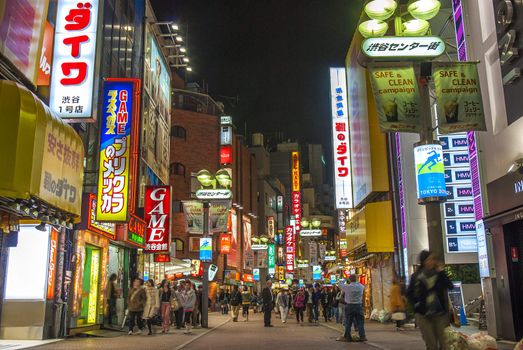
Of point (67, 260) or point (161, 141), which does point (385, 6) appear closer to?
point (67, 260)

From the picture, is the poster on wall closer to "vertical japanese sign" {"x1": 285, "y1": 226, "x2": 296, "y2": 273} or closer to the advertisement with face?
the advertisement with face

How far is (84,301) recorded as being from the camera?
19234mm

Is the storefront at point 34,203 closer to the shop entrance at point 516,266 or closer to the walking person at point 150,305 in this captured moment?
the walking person at point 150,305

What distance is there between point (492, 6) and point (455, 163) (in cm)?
832

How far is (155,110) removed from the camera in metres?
30.0

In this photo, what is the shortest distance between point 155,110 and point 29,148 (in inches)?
847

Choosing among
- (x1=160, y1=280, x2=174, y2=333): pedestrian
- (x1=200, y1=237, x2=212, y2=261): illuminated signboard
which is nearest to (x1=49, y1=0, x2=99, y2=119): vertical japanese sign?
(x1=160, y1=280, x2=174, y2=333): pedestrian

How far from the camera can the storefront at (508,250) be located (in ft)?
42.1

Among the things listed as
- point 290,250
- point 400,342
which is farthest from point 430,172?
point 290,250

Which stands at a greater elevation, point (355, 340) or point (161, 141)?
point (161, 141)

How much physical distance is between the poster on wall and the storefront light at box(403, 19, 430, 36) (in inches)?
285

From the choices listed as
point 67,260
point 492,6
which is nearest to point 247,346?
point 67,260

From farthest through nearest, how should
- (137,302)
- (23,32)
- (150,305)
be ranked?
(150,305) < (137,302) < (23,32)

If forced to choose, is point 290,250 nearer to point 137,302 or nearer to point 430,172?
point 137,302
